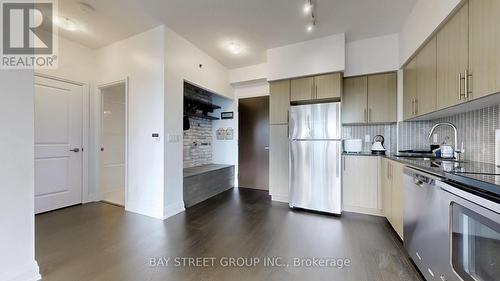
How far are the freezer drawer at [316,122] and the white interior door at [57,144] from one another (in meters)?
3.74

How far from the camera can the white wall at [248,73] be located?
170 inches

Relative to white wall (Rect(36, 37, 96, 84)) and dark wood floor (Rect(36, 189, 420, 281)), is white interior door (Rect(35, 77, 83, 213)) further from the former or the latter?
dark wood floor (Rect(36, 189, 420, 281))

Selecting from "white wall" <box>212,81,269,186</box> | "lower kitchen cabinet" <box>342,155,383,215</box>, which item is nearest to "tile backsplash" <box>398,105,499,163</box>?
"lower kitchen cabinet" <box>342,155,383,215</box>

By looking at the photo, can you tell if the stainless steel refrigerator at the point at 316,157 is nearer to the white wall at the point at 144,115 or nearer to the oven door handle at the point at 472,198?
the oven door handle at the point at 472,198

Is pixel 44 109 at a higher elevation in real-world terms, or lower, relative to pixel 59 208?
higher

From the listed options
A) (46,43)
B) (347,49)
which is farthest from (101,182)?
(347,49)

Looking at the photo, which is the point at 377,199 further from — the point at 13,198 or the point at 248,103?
the point at 13,198

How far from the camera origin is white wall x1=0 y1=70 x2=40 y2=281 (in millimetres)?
1470

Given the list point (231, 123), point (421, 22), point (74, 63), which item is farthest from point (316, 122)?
point (74, 63)

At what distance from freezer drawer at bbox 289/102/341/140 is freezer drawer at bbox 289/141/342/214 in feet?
0.37

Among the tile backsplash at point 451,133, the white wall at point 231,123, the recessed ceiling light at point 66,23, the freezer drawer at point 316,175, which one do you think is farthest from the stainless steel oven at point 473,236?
the recessed ceiling light at point 66,23

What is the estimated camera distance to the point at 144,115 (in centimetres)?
308

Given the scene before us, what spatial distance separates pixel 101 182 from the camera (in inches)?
151

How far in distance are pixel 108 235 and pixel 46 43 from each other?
124 inches
